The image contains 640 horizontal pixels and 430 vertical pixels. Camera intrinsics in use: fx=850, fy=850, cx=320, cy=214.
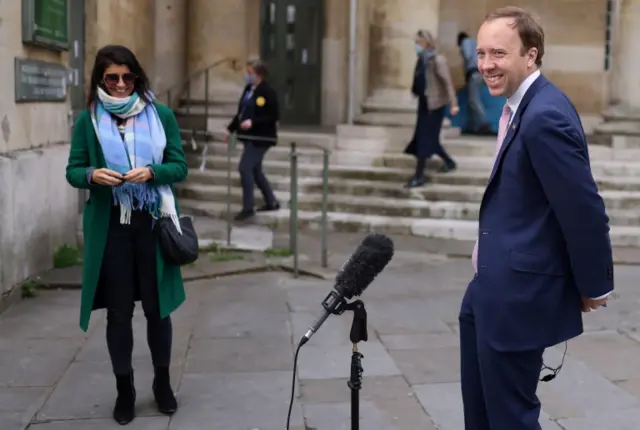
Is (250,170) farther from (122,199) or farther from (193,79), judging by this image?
(122,199)

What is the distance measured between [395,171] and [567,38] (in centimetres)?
550

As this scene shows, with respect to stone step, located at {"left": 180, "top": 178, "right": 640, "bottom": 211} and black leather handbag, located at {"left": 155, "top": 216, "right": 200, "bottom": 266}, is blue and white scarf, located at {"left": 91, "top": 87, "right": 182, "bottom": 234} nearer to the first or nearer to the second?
black leather handbag, located at {"left": 155, "top": 216, "right": 200, "bottom": 266}

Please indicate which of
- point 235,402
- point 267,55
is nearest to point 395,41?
point 267,55

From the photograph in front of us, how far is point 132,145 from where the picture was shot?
12.9ft

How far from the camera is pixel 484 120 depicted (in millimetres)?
13758

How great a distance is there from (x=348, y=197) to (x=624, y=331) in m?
4.81

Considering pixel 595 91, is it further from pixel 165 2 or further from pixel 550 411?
pixel 550 411

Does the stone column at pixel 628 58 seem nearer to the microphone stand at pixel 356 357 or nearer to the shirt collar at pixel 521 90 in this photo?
the shirt collar at pixel 521 90

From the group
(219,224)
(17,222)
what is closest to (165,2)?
(219,224)

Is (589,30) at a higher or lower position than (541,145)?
higher

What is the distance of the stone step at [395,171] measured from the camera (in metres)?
10.2

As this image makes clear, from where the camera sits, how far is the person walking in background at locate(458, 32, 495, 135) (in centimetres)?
1356

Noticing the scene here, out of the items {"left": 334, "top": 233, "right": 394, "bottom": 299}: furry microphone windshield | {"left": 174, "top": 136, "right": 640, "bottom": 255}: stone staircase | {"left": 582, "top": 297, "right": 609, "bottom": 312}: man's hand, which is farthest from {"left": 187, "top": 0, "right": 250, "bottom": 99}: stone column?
{"left": 582, "top": 297, "right": 609, "bottom": 312}: man's hand

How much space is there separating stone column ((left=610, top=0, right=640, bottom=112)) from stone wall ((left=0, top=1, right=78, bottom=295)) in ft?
25.3
